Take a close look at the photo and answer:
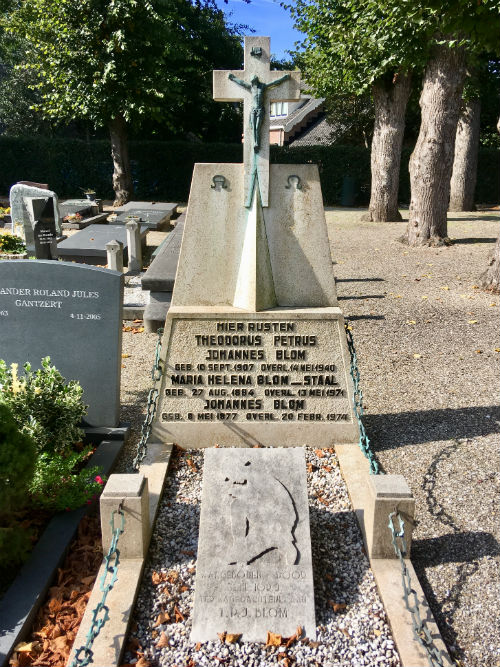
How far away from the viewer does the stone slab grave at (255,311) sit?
4648 mm

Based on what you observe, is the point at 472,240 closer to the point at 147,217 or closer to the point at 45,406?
the point at 147,217

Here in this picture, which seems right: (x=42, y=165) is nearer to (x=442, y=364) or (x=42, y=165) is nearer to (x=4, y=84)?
(x=4, y=84)

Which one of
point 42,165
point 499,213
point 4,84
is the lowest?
Result: point 499,213

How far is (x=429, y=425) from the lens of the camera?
527cm

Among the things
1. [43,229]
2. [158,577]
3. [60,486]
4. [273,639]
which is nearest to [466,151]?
[43,229]

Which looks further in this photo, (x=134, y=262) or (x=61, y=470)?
(x=134, y=262)

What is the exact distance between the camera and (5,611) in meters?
2.99

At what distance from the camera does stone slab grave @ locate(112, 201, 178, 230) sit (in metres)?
16.4

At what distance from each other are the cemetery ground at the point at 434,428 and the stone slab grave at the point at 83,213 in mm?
9111

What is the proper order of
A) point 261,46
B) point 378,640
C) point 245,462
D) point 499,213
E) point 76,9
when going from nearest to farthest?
1. point 378,640
2. point 245,462
3. point 261,46
4. point 76,9
5. point 499,213

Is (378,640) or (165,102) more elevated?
(165,102)

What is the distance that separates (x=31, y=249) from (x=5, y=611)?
32.2ft

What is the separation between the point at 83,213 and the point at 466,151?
1469 centimetres

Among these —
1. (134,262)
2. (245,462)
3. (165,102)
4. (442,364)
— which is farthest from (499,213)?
(245,462)
